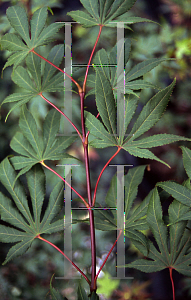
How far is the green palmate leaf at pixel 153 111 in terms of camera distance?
526mm

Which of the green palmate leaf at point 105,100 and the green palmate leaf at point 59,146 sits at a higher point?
the green palmate leaf at point 105,100

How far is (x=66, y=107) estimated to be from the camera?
78cm

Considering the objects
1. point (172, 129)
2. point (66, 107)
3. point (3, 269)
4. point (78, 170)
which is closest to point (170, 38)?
point (172, 129)

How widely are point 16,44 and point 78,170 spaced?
0.40 metres

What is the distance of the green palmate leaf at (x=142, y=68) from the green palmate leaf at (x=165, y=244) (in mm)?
261

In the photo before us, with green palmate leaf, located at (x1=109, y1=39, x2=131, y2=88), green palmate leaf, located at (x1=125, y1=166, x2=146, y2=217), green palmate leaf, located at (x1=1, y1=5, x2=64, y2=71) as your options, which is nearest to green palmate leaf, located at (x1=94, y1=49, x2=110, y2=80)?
green palmate leaf, located at (x1=109, y1=39, x2=131, y2=88)

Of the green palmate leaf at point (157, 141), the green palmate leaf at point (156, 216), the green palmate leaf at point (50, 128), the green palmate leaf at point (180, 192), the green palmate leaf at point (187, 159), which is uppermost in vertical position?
the green palmate leaf at point (50, 128)

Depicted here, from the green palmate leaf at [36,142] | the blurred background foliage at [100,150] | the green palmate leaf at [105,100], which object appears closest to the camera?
the green palmate leaf at [105,100]

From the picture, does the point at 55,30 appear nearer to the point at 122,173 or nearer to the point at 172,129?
the point at 122,173

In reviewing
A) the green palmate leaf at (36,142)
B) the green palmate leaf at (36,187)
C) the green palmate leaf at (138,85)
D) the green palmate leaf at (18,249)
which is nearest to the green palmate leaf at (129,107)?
the green palmate leaf at (138,85)

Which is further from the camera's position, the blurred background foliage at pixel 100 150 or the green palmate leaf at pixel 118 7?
the blurred background foliage at pixel 100 150

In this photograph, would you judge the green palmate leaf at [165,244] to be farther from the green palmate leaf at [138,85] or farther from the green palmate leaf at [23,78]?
the green palmate leaf at [23,78]

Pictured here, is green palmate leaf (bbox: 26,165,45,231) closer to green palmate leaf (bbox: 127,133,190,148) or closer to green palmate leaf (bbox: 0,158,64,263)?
green palmate leaf (bbox: 0,158,64,263)

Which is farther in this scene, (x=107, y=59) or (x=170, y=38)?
(x=170, y=38)
